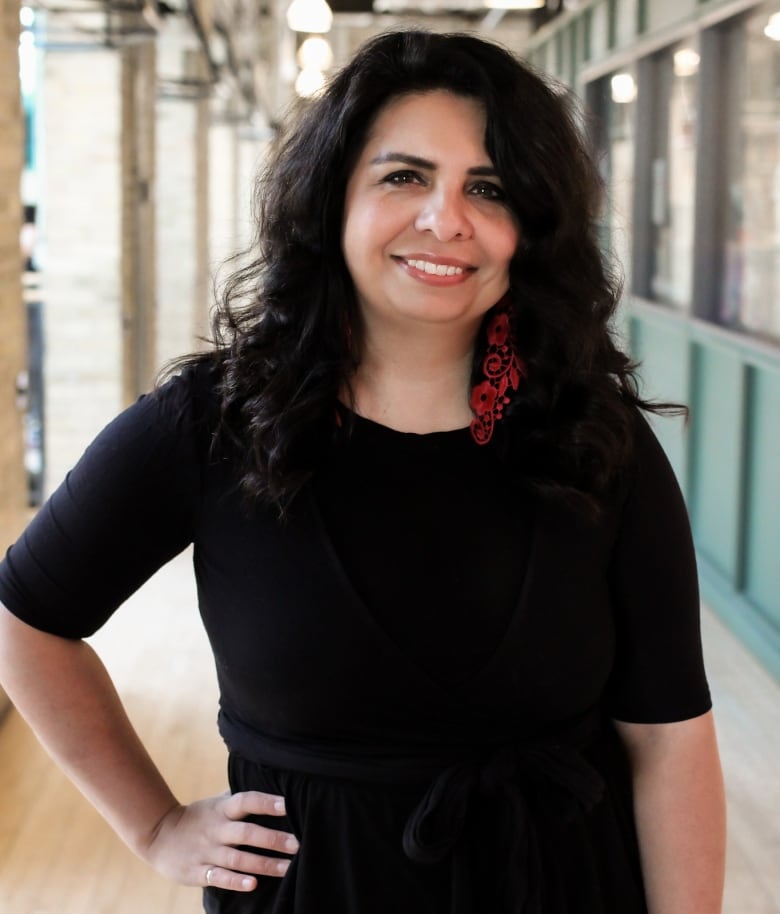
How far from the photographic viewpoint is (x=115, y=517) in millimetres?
1401

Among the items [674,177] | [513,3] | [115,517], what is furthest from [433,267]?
[513,3]

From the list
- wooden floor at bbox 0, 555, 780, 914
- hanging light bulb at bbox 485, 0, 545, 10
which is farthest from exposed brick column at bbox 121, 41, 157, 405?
hanging light bulb at bbox 485, 0, 545, 10

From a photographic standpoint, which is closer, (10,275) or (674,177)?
(10,275)

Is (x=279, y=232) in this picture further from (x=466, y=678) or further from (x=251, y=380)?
(x=466, y=678)

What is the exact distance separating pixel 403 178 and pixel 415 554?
418mm

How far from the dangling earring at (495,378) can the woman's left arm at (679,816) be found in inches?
15.4

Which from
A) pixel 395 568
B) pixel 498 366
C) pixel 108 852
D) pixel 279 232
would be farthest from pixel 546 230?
pixel 108 852

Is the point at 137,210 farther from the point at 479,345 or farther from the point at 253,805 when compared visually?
the point at 253,805

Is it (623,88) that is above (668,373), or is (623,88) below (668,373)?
above

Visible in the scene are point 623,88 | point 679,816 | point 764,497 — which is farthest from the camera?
point 623,88

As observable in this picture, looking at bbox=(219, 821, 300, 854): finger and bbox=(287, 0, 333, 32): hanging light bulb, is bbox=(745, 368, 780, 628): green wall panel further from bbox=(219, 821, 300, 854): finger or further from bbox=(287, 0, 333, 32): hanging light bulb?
bbox=(287, 0, 333, 32): hanging light bulb

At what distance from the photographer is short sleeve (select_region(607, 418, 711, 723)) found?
145 centimetres

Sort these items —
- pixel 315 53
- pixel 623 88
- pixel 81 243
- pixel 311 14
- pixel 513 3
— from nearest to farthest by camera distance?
1. pixel 81 243
2. pixel 623 88
3. pixel 311 14
4. pixel 513 3
5. pixel 315 53

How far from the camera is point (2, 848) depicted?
3469 mm
